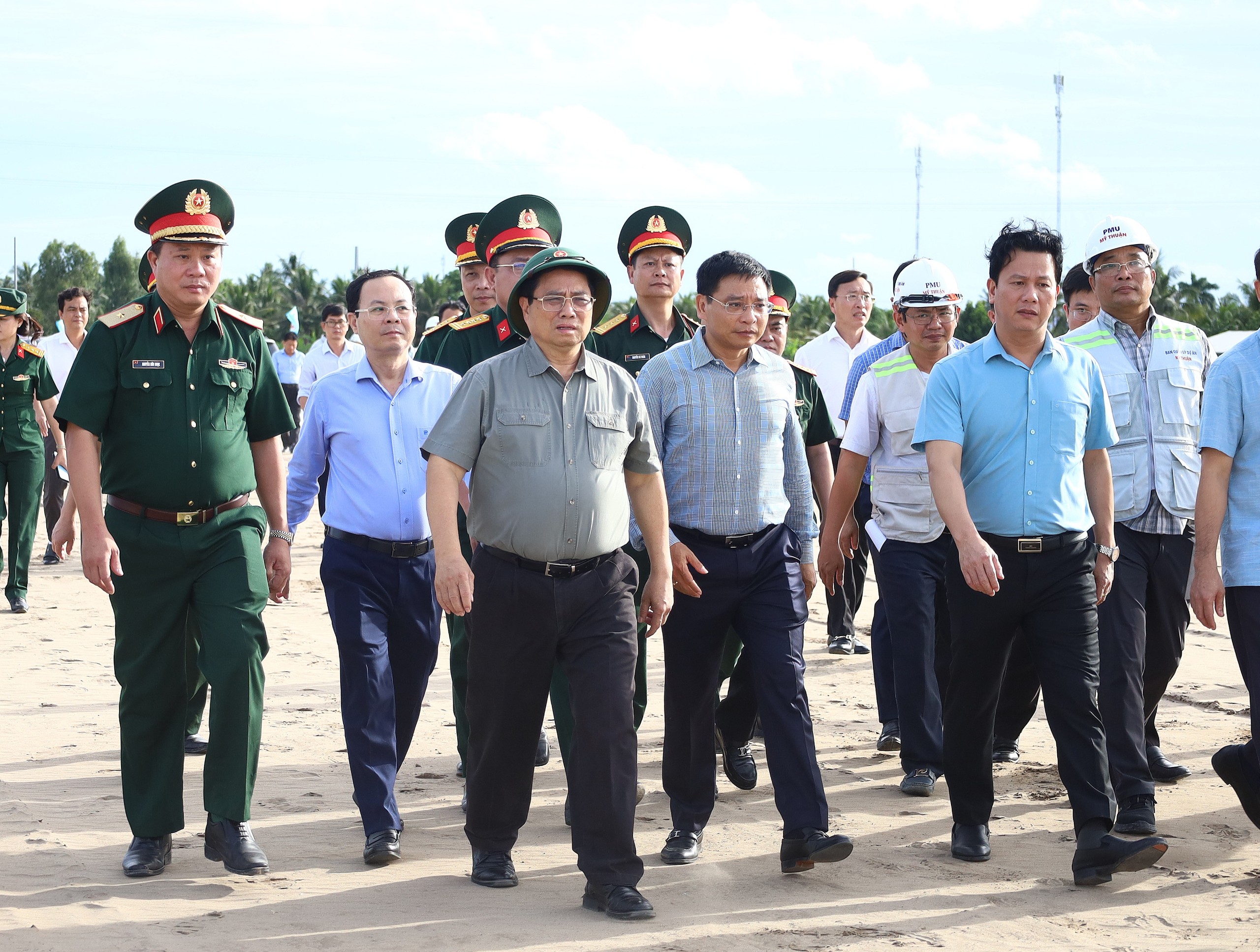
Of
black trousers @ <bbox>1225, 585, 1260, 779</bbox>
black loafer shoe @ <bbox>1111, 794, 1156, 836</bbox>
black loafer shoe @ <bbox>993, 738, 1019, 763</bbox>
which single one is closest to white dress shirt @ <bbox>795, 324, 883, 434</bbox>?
Answer: black loafer shoe @ <bbox>993, 738, 1019, 763</bbox>

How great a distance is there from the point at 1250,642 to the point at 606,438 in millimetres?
2483

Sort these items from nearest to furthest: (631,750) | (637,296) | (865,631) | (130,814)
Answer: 1. (631,750)
2. (130,814)
3. (637,296)
4. (865,631)

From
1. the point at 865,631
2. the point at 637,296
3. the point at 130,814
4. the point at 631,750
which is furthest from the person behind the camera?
the point at 865,631

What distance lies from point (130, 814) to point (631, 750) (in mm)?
1933

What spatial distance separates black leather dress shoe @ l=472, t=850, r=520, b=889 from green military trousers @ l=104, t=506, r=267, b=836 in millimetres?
891

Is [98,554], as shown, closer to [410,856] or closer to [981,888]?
[410,856]

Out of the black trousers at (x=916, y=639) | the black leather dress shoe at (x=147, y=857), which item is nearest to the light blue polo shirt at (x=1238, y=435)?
the black trousers at (x=916, y=639)

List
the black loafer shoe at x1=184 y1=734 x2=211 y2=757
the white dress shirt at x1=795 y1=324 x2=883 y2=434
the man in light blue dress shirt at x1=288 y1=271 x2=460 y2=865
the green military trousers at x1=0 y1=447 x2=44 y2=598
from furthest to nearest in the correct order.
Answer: the green military trousers at x1=0 y1=447 x2=44 y2=598 → the white dress shirt at x1=795 y1=324 x2=883 y2=434 → the black loafer shoe at x1=184 y1=734 x2=211 y2=757 → the man in light blue dress shirt at x1=288 y1=271 x2=460 y2=865

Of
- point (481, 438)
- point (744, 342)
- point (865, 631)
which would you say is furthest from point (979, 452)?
point (865, 631)

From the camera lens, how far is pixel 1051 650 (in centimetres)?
523

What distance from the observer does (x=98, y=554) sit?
502 centimetres

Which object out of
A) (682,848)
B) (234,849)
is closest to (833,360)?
(682,848)

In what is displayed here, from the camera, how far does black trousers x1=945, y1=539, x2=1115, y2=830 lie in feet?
17.0

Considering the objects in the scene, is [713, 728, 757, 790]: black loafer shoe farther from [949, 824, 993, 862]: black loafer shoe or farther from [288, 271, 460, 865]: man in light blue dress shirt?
[288, 271, 460, 865]: man in light blue dress shirt
